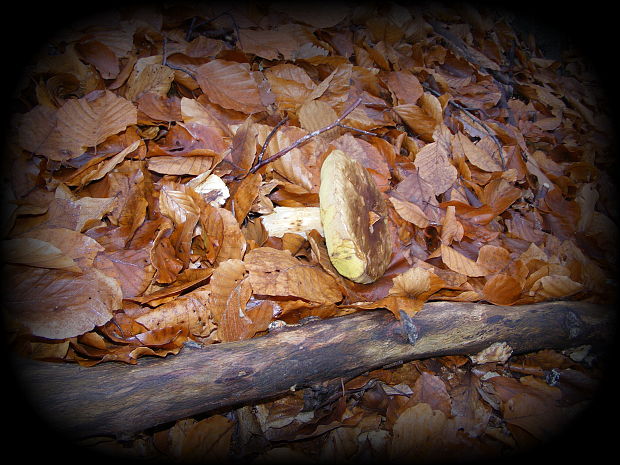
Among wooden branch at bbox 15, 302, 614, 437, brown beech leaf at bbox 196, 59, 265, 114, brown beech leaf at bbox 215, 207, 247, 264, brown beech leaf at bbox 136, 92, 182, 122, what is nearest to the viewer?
wooden branch at bbox 15, 302, 614, 437

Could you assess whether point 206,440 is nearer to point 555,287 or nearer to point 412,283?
point 412,283

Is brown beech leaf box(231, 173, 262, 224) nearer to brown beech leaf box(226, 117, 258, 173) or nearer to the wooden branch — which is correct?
brown beech leaf box(226, 117, 258, 173)

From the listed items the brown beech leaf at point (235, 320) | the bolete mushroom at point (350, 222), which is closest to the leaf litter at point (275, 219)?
the brown beech leaf at point (235, 320)

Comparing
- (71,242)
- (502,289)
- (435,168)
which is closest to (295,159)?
(435,168)

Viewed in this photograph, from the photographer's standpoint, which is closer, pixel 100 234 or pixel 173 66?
pixel 100 234

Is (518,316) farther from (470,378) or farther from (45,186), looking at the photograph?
(45,186)

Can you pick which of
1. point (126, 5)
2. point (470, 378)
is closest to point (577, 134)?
point (470, 378)

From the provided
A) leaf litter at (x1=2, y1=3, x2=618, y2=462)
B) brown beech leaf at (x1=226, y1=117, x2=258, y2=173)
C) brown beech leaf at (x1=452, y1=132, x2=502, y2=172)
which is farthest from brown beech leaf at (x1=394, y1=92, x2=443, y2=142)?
brown beech leaf at (x1=226, y1=117, x2=258, y2=173)
